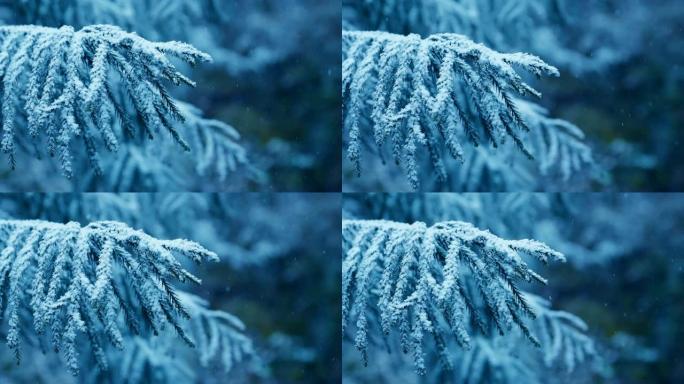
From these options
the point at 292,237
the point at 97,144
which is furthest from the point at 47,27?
the point at 292,237

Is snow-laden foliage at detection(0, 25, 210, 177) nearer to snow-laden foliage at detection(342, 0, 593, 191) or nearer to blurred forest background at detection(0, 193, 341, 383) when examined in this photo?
blurred forest background at detection(0, 193, 341, 383)

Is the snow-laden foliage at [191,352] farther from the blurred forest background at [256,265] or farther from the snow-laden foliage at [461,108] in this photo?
the snow-laden foliage at [461,108]

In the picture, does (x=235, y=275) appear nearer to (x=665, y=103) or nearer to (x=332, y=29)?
(x=332, y=29)

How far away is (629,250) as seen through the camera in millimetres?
2709

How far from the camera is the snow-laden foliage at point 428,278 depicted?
235cm

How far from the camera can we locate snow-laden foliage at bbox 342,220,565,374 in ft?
7.70

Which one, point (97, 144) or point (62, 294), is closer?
point (62, 294)

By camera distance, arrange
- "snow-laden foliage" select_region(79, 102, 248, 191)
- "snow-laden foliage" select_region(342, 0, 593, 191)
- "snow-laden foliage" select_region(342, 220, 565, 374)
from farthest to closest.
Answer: "snow-laden foliage" select_region(79, 102, 248, 191) → "snow-laden foliage" select_region(342, 0, 593, 191) → "snow-laden foliage" select_region(342, 220, 565, 374)

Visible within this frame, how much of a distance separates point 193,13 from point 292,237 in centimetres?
76

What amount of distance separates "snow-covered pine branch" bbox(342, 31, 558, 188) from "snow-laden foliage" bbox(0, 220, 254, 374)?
2.05 ft

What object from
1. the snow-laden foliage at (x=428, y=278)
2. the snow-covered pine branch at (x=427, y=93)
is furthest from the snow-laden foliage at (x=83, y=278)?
the snow-covered pine branch at (x=427, y=93)

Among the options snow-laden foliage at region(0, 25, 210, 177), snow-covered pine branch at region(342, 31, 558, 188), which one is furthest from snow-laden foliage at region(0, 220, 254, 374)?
snow-covered pine branch at region(342, 31, 558, 188)

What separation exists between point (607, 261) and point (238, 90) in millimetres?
1254

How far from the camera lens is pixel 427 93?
2.41 meters
